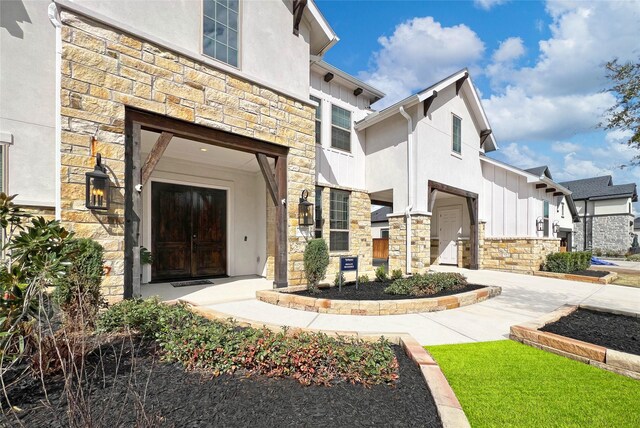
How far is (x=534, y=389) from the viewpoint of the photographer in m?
2.53

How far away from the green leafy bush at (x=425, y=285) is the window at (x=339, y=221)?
3.16 meters

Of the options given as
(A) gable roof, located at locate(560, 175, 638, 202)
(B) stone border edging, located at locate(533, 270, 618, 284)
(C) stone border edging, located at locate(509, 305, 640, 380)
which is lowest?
(B) stone border edging, located at locate(533, 270, 618, 284)

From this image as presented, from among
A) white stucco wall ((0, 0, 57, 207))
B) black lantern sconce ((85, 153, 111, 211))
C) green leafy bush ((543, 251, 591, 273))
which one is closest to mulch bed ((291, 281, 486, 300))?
black lantern sconce ((85, 153, 111, 211))

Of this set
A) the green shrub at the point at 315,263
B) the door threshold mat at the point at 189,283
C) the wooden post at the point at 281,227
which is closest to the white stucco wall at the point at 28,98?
the door threshold mat at the point at 189,283

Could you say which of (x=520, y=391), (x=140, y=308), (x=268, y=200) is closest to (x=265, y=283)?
(x=268, y=200)

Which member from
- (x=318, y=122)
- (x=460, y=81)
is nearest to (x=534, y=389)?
(x=318, y=122)

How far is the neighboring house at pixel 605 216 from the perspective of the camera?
20875mm

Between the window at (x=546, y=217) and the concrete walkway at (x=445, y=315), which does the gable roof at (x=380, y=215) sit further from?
the concrete walkway at (x=445, y=315)

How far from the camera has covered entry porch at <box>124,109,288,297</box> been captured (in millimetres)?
4816

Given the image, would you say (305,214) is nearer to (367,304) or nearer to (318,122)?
(367,304)

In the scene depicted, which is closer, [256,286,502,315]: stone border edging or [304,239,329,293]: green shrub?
[256,286,502,315]: stone border edging

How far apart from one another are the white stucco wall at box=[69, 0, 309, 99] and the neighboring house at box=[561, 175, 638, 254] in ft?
87.4

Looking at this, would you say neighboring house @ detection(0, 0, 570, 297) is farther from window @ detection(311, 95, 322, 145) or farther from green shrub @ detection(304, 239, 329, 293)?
green shrub @ detection(304, 239, 329, 293)

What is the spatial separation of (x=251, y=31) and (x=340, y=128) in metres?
3.99
